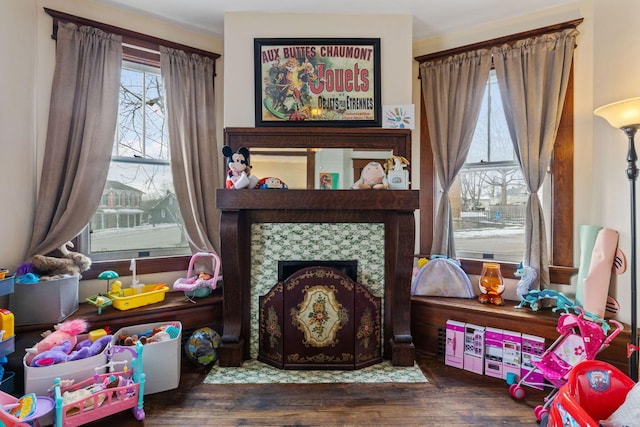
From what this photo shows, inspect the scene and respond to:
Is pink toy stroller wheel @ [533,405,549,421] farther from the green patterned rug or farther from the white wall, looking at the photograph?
the white wall

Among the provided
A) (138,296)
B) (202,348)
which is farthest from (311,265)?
(138,296)

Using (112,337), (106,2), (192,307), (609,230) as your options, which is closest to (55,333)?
(112,337)

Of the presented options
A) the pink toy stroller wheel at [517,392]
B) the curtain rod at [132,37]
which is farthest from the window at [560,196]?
the curtain rod at [132,37]

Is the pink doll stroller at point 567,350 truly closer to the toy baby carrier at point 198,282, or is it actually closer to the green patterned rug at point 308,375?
the green patterned rug at point 308,375

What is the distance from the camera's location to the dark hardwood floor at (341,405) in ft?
6.11

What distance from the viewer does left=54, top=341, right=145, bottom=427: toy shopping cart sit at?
5.54ft

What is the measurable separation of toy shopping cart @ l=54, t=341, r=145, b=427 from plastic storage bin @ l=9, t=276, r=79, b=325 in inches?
19.2

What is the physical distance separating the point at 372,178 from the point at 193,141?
1519mm

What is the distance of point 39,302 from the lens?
211 cm

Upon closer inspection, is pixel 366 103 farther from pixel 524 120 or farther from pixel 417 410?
pixel 417 410

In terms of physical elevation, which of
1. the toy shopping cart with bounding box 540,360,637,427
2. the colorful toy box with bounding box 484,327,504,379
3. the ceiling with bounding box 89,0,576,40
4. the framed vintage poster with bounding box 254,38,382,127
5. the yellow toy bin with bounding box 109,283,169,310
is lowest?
the colorful toy box with bounding box 484,327,504,379

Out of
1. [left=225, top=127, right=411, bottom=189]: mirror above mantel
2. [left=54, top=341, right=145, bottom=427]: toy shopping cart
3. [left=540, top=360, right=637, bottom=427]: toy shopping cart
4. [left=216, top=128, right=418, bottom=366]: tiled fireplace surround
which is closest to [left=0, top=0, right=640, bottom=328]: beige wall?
[left=225, top=127, right=411, bottom=189]: mirror above mantel

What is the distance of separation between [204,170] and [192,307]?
1118 mm

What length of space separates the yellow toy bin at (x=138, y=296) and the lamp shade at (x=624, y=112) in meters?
3.14
